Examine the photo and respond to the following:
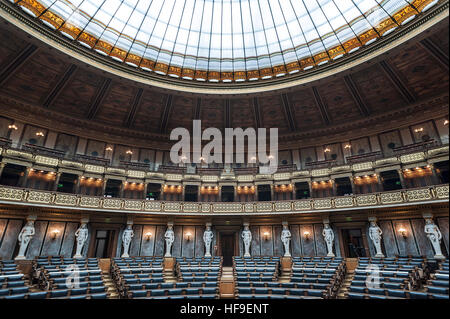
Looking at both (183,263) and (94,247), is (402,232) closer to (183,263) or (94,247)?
(183,263)

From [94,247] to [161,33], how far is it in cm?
1951

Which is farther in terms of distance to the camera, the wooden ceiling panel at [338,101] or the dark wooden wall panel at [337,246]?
the wooden ceiling panel at [338,101]

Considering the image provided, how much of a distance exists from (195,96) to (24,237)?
17.6 meters

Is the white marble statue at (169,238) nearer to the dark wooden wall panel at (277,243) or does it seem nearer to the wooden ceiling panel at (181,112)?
the dark wooden wall panel at (277,243)

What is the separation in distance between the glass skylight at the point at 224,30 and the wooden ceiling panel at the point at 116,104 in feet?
8.29

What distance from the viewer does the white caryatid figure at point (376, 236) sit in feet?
58.1

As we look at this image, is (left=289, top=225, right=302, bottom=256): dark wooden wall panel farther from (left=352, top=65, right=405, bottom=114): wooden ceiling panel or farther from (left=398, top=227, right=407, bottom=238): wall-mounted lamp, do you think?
(left=352, top=65, right=405, bottom=114): wooden ceiling panel

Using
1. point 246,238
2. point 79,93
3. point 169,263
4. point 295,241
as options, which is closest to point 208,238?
point 246,238

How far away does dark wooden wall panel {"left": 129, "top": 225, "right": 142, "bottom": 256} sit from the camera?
20812 millimetres

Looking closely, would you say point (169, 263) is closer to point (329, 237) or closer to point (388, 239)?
point (329, 237)

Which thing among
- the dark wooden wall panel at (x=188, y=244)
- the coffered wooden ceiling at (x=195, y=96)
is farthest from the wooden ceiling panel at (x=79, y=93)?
the dark wooden wall panel at (x=188, y=244)

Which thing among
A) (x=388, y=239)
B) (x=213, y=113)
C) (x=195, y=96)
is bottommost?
(x=388, y=239)

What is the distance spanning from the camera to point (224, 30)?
22562 mm
